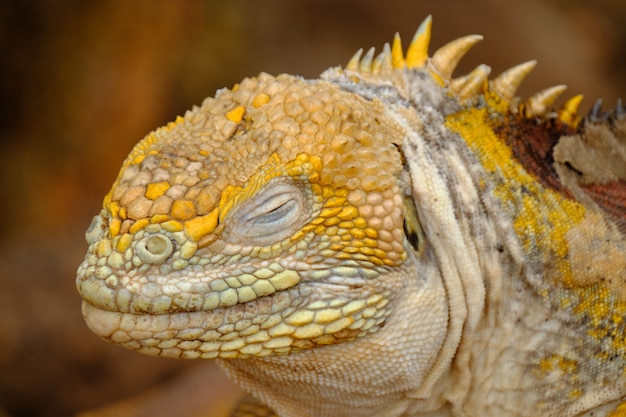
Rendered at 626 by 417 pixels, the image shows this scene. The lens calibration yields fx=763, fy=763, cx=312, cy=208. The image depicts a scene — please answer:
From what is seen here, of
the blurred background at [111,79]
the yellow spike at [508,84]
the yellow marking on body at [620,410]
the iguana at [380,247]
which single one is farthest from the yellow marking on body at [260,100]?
the blurred background at [111,79]

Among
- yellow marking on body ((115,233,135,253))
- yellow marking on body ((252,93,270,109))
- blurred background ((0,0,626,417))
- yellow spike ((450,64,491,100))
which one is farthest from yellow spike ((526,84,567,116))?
blurred background ((0,0,626,417))

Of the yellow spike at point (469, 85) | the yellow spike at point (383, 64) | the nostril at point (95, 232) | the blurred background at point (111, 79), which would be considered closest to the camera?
the nostril at point (95, 232)

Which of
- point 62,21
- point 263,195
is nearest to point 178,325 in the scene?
point 263,195

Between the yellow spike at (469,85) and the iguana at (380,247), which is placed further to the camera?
the yellow spike at (469,85)

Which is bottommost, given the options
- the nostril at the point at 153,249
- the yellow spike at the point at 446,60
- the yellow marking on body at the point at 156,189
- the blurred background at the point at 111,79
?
the nostril at the point at 153,249

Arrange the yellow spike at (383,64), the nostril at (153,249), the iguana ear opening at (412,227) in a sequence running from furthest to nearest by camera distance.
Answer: the yellow spike at (383,64)
the iguana ear opening at (412,227)
the nostril at (153,249)

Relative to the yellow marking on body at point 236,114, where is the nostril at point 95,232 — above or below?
below

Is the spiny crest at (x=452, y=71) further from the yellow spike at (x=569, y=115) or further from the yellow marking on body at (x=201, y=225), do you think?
the yellow marking on body at (x=201, y=225)
